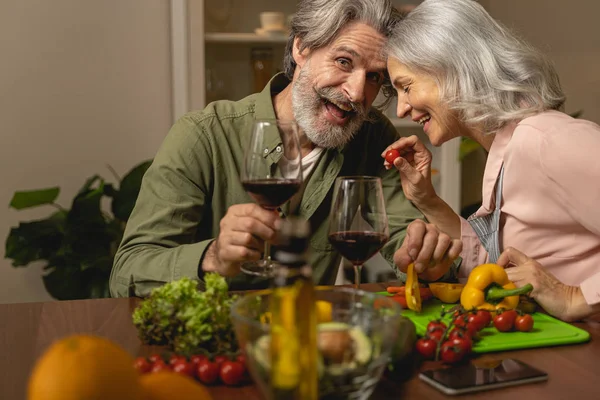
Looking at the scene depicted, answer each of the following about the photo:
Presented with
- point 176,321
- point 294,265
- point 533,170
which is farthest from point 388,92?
point 294,265

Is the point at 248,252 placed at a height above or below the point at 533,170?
below

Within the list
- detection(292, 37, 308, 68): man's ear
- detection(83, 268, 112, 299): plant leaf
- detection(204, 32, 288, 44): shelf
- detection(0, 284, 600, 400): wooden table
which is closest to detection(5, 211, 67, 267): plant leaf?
detection(83, 268, 112, 299): plant leaf

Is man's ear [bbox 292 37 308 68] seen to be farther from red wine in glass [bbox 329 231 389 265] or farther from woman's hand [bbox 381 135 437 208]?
red wine in glass [bbox 329 231 389 265]

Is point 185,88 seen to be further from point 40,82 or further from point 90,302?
point 90,302

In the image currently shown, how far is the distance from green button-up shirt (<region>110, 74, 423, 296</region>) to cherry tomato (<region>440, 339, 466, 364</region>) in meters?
0.70

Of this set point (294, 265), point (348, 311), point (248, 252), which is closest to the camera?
point (294, 265)

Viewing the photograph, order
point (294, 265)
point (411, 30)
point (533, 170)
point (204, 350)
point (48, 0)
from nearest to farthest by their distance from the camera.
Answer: point (294, 265) < point (204, 350) < point (533, 170) < point (411, 30) < point (48, 0)

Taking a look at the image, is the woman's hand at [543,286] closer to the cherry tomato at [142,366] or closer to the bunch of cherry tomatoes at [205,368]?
the bunch of cherry tomatoes at [205,368]

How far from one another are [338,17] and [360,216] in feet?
3.00

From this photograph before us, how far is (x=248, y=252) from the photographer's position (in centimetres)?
130

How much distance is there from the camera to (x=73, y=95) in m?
3.27

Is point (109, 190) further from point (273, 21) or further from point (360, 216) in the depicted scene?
point (360, 216)

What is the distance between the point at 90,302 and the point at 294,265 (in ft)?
2.85

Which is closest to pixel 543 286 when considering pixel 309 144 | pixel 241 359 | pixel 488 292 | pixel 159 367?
pixel 488 292
